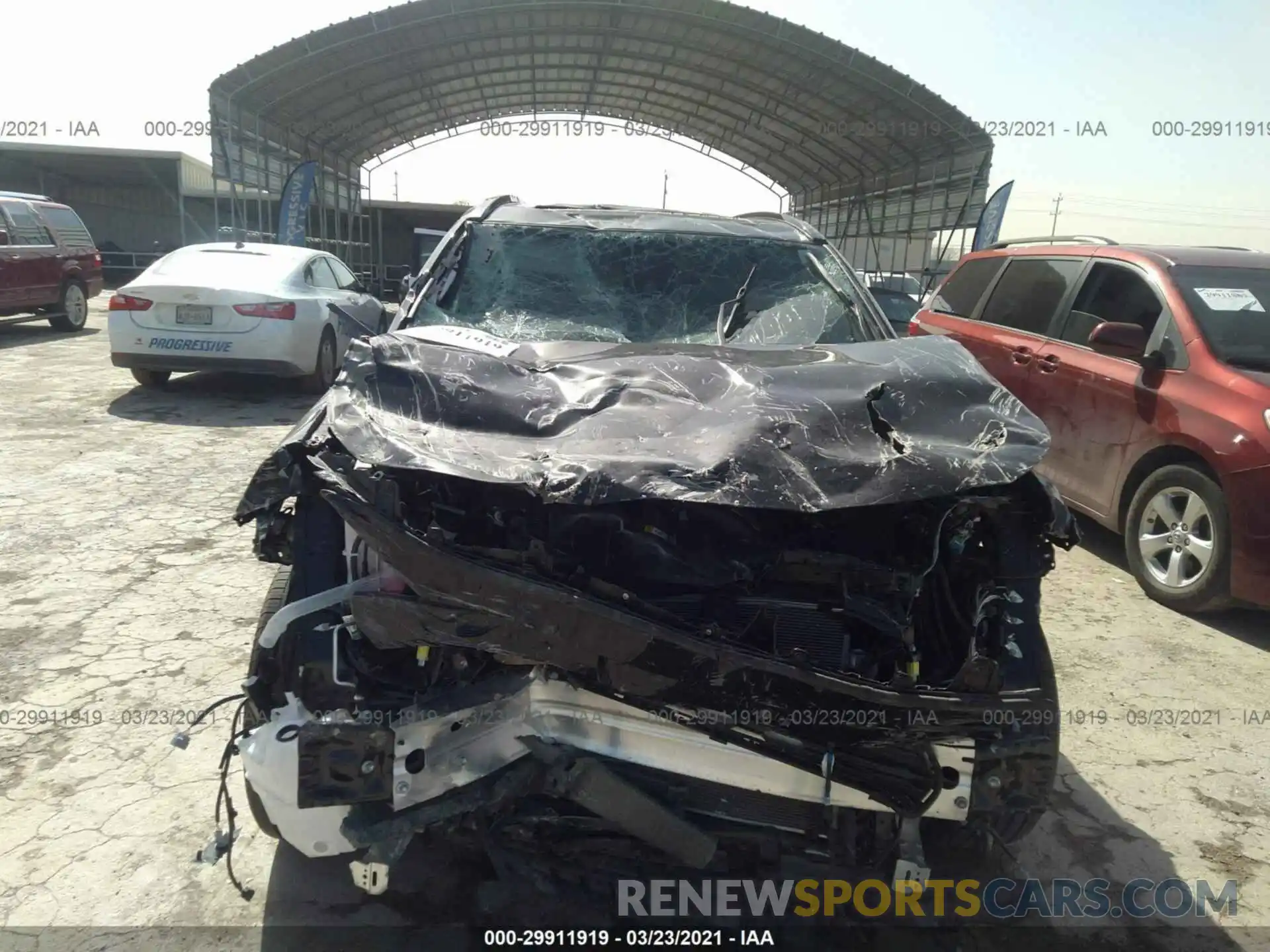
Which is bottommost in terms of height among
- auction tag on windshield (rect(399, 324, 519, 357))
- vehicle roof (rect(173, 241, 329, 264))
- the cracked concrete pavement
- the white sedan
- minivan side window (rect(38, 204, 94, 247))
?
the cracked concrete pavement

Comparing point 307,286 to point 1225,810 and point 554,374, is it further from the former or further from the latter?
point 1225,810

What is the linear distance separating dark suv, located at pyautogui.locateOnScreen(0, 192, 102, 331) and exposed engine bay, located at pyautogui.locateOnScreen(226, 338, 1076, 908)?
12265mm

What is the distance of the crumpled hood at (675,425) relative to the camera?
81.9 inches

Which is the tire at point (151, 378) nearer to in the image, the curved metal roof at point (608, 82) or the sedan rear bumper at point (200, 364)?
the sedan rear bumper at point (200, 364)

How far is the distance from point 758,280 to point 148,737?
2993 millimetres

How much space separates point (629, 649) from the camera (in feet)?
6.47

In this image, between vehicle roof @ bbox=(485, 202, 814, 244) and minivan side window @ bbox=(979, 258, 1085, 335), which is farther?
minivan side window @ bbox=(979, 258, 1085, 335)

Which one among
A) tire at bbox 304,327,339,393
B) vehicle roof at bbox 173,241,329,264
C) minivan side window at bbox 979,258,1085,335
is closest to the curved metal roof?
vehicle roof at bbox 173,241,329,264

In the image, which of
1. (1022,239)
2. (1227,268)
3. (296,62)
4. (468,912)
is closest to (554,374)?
(468,912)

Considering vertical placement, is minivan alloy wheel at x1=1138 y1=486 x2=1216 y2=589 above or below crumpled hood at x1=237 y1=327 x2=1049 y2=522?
below

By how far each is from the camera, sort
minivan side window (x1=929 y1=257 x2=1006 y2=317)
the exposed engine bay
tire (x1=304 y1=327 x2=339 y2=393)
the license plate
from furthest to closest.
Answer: tire (x1=304 y1=327 x2=339 y2=393), the license plate, minivan side window (x1=929 y1=257 x2=1006 y2=317), the exposed engine bay

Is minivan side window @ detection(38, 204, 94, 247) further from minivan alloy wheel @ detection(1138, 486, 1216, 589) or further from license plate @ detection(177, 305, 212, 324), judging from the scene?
minivan alloy wheel @ detection(1138, 486, 1216, 589)

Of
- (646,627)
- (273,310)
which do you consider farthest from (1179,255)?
(273,310)

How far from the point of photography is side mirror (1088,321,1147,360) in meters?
5.17
